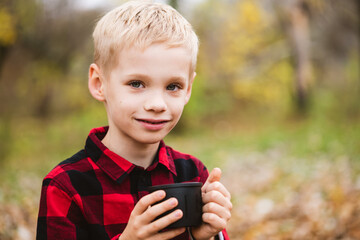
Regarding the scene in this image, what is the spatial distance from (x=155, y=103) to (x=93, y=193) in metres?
0.45

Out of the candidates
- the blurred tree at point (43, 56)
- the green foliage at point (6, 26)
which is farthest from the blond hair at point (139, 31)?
the blurred tree at point (43, 56)

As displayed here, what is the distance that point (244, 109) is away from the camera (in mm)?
13125

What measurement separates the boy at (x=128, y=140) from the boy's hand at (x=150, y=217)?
0.11 ft

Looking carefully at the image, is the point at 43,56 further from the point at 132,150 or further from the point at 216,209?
the point at 216,209

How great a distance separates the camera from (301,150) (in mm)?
6391

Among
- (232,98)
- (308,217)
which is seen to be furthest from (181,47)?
(232,98)

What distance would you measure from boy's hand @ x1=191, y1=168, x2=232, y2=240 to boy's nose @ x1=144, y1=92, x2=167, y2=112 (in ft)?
1.12

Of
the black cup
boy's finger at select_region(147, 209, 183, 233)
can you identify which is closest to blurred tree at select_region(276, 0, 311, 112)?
the black cup

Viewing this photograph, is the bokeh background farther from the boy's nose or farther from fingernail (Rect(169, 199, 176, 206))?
fingernail (Rect(169, 199, 176, 206))

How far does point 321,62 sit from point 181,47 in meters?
13.2

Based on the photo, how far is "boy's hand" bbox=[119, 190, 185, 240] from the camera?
A: 1.22 meters

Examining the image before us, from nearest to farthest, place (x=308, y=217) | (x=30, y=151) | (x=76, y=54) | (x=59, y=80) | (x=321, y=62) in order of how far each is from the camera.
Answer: (x=308, y=217) → (x=30, y=151) → (x=76, y=54) → (x=59, y=80) → (x=321, y=62)

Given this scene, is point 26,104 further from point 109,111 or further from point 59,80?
point 109,111

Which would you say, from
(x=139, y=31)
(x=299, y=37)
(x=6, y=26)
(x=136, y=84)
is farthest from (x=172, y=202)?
(x=299, y=37)
